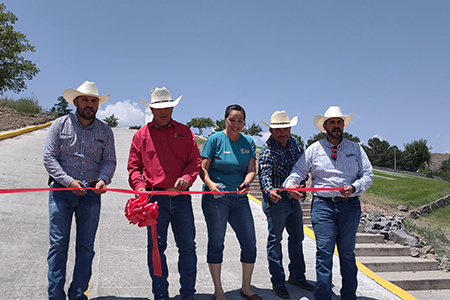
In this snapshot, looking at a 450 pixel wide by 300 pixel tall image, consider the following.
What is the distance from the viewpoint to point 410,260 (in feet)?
23.9

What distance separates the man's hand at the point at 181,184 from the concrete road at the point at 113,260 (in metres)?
1.27

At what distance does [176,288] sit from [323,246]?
1.74 meters

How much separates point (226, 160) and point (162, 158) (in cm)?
71

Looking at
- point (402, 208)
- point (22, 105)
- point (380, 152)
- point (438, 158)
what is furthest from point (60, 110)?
point (438, 158)

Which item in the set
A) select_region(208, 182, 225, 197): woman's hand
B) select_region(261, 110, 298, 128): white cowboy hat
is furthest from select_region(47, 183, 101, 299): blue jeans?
select_region(261, 110, 298, 128): white cowboy hat

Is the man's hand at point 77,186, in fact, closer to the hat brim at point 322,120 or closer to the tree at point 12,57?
the hat brim at point 322,120

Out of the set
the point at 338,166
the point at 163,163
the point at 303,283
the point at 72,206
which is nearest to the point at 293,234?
the point at 303,283

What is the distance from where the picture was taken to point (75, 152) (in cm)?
325

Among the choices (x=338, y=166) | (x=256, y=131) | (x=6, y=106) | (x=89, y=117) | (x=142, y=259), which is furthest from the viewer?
(x=256, y=131)

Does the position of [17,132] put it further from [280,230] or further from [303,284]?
[303,284]

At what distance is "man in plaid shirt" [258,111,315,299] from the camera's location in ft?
13.0

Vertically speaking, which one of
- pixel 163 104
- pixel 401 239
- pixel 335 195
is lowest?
pixel 401 239

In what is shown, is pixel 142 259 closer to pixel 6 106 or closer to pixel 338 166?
pixel 338 166

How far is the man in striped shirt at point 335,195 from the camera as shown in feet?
11.6
